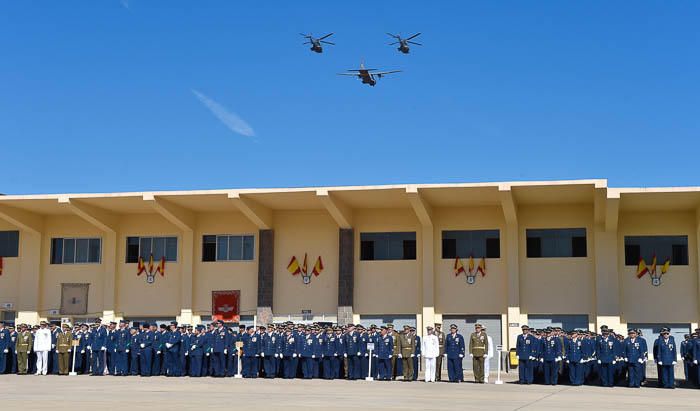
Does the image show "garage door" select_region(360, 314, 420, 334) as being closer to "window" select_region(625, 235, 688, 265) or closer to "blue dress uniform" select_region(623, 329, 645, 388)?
"window" select_region(625, 235, 688, 265)

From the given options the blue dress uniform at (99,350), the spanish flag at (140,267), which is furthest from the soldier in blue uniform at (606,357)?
the spanish flag at (140,267)

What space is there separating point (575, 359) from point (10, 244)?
884 inches

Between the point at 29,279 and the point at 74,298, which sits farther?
the point at 29,279

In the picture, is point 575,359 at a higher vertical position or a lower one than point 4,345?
lower

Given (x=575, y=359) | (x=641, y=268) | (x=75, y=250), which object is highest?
(x=75, y=250)

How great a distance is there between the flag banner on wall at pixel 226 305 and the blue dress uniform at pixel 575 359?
13216mm

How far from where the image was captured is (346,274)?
→ 31938mm

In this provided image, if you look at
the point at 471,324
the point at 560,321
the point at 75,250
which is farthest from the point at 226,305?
the point at 560,321

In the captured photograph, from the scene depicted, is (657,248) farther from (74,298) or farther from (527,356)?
(74,298)

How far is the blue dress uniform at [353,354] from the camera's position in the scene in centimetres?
2559

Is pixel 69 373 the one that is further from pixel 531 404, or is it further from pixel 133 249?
pixel 531 404

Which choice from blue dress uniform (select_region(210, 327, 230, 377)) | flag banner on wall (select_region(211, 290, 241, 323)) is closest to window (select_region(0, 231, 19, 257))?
flag banner on wall (select_region(211, 290, 241, 323))

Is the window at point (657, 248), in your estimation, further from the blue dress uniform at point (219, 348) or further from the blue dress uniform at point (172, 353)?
the blue dress uniform at point (172, 353)

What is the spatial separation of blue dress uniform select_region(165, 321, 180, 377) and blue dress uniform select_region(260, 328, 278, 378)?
107 inches
